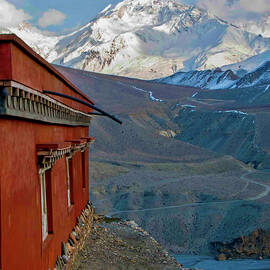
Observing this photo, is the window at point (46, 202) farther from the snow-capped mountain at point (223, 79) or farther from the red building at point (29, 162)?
the snow-capped mountain at point (223, 79)

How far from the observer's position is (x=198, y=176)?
3272 centimetres

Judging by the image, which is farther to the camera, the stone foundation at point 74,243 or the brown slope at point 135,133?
the brown slope at point 135,133

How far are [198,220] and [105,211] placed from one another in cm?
579

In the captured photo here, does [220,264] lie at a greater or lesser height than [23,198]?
lesser

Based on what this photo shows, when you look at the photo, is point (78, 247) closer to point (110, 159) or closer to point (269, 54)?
point (110, 159)

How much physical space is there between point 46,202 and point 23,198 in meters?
1.61

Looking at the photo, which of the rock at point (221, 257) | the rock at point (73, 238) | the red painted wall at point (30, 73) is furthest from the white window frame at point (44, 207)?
the rock at point (221, 257)

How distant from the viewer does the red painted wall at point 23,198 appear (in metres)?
4.20

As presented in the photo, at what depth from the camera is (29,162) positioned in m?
5.15

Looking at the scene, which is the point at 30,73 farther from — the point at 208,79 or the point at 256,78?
the point at 208,79

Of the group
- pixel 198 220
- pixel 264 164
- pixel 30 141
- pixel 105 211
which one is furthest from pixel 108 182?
pixel 30 141

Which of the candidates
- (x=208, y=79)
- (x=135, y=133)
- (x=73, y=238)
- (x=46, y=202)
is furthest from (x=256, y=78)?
(x=46, y=202)

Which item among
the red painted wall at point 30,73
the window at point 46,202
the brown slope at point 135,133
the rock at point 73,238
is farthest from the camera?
the brown slope at point 135,133

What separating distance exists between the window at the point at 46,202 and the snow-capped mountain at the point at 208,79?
279ft
